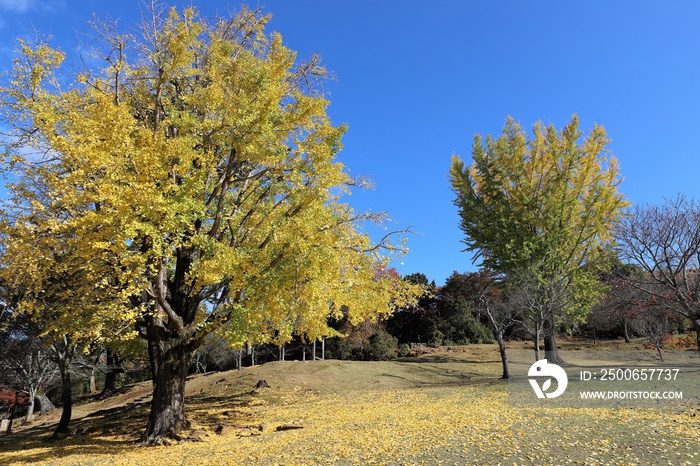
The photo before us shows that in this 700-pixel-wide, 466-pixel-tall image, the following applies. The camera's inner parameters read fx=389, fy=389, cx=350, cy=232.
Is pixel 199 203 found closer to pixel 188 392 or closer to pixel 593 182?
pixel 188 392

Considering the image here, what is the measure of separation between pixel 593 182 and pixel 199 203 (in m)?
24.9

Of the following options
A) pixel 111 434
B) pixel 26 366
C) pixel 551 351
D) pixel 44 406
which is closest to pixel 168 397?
pixel 111 434

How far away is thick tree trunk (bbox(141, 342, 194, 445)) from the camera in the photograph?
429 inches

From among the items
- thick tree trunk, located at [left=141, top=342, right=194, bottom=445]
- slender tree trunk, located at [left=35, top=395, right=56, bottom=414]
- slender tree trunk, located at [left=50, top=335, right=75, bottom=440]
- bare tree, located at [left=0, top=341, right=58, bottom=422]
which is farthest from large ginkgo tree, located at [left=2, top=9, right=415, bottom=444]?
A: slender tree trunk, located at [left=35, top=395, right=56, bottom=414]

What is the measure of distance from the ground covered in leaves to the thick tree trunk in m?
0.59

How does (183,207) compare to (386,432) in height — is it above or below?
above

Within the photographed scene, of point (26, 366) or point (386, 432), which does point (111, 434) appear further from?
point (26, 366)

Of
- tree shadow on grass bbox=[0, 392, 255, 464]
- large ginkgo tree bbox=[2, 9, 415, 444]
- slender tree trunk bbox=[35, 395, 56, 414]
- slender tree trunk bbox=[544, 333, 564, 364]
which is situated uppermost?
large ginkgo tree bbox=[2, 9, 415, 444]

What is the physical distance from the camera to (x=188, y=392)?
816 inches

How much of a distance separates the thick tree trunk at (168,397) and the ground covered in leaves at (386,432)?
59 centimetres

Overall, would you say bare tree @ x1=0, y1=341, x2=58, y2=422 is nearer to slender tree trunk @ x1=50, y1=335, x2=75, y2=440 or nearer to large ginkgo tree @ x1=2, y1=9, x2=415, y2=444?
slender tree trunk @ x1=50, y1=335, x2=75, y2=440

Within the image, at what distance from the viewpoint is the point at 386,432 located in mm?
8984

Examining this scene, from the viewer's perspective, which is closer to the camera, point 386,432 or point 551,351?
point 386,432

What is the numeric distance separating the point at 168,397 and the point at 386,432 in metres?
6.43
